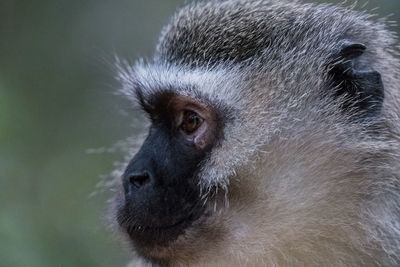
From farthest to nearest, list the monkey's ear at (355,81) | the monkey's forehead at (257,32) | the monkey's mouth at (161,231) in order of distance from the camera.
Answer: the monkey's forehead at (257,32) → the monkey's ear at (355,81) → the monkey's mouth at (161,231)

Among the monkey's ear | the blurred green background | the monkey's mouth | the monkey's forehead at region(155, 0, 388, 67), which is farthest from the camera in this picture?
the blurred green background

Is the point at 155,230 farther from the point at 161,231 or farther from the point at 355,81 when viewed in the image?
the point at 355,81

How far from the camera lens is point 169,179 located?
12.2 feet

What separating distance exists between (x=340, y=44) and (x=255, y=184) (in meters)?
0.78

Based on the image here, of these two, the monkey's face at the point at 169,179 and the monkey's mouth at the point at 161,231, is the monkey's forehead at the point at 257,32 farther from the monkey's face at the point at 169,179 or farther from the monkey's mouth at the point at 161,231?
the monkey's mouth at the point at 161,231

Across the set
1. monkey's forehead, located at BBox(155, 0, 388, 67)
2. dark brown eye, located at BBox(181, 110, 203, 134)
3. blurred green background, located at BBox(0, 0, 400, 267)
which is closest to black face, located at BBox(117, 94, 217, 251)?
dark brown eye, located at BBox(181, 110, 203, 134)

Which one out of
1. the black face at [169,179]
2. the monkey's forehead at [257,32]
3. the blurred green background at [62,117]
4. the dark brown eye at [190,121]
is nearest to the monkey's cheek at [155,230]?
the black face at [169,179]

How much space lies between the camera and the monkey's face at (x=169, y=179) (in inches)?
145

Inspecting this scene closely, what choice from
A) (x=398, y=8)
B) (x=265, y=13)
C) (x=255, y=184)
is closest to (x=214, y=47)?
(x=265, y=13)

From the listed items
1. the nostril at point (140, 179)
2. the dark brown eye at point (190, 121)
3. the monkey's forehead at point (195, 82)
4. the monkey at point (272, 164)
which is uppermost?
the monkey's forehead at point (195, 82)

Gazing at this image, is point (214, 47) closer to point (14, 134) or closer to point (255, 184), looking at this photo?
point (255, 184)

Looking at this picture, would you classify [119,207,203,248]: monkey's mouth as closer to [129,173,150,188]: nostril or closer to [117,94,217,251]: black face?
[117,94,217,251]: black face

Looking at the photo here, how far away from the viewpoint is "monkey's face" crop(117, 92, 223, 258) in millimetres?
3674

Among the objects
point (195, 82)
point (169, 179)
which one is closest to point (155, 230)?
point (169, 179)
